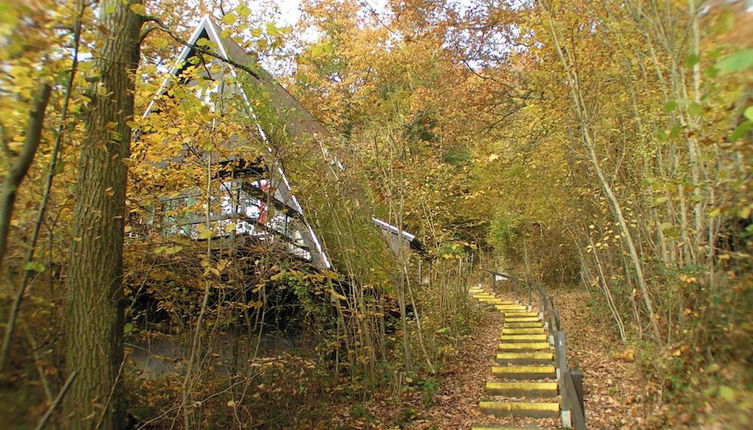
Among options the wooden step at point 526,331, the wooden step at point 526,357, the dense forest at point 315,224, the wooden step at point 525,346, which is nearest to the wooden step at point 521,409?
the dense forest at point 315,224

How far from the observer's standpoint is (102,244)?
12.9 ft

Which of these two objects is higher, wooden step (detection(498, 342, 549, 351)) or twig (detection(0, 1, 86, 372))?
twig (detection(0, 1, 86, 372))

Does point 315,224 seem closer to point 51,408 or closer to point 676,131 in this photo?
point 51,408

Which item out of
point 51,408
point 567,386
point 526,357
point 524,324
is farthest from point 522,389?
point 51,408

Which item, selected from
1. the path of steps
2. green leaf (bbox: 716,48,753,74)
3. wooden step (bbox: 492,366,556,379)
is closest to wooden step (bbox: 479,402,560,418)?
the path of steps

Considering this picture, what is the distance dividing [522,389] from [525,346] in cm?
180

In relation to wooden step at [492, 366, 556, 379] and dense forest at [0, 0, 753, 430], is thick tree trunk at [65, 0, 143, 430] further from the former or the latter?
wooden step at [492, 366, 556, 379]

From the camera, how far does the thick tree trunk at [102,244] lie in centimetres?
360

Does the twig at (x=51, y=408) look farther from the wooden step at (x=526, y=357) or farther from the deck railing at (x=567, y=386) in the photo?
the wooden step at (x=526, y=357)

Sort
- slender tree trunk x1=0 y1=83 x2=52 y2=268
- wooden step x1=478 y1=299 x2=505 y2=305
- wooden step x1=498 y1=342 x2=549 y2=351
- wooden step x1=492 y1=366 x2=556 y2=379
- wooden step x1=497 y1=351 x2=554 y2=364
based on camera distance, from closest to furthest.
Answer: slender tree trunk x1=0 y1=83 x2=52 y2=268, wooden step x1=492 y1=366 x2=556 y2=379, wooden step x1=497 y1=351 x2=554 y2=364, wooden step x1=498 y1=342 x2=549 y2=351, wooden step x1=478 y1=299 x2=505 y2=305

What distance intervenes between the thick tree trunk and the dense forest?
0.05ft

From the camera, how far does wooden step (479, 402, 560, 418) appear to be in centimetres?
703

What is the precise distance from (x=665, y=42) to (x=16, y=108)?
5539 mm

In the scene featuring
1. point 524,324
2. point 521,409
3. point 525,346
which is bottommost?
point 521,409
